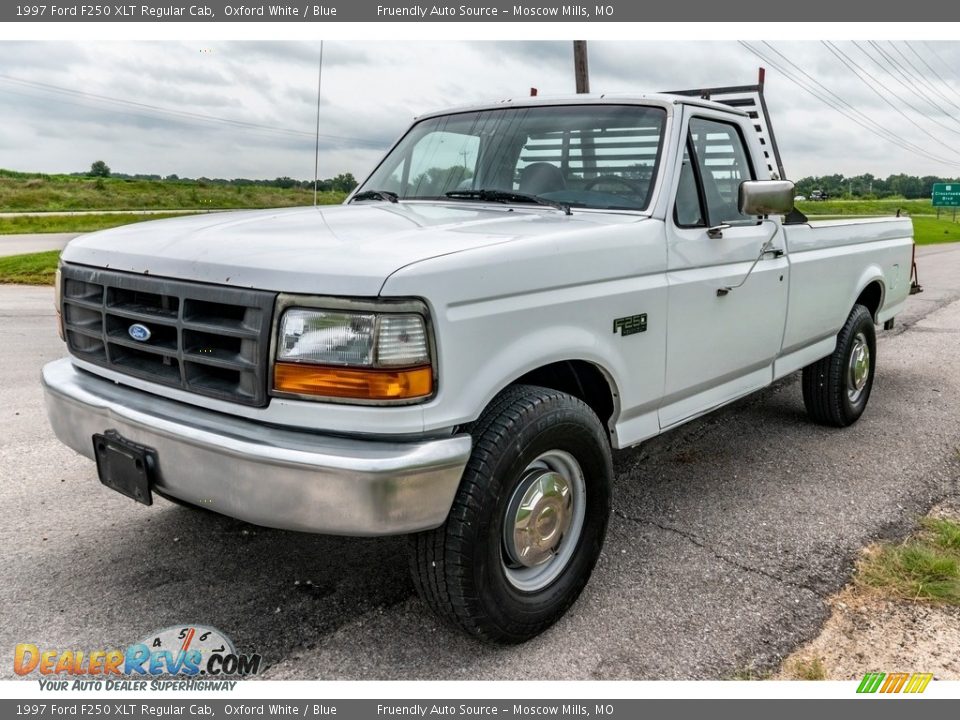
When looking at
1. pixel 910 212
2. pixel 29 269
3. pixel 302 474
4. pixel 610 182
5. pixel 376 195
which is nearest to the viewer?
pixel 302 474

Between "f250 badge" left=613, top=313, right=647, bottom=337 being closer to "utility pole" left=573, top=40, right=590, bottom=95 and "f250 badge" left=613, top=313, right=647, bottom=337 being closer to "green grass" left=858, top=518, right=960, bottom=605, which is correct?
"green grass" left=858, top=518, right=960, bottom=605

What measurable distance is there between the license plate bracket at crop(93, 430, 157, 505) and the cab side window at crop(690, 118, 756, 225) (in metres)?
2.70

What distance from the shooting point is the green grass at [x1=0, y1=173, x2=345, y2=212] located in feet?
127

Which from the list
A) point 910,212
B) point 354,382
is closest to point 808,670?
point 354,382

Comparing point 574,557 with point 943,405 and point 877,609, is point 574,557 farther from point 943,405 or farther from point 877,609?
point 943,405

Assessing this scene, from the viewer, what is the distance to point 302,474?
7.64ft

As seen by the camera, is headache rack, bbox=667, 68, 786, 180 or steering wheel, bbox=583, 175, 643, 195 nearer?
steering wheel, bbox=583, 175, 643, 195

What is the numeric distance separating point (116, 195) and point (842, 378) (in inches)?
1821

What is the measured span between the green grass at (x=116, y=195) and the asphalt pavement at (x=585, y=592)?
33.6 m

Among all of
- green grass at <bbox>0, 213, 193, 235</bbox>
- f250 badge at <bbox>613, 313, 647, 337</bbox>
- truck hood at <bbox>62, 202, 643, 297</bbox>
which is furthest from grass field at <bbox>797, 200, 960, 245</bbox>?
green grass at <bbox>0, 213, 193, 235</bbox>

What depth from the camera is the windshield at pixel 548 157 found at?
3.62 metres

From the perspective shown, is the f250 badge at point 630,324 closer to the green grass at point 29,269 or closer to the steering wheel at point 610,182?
the steering wheel at point 610,182

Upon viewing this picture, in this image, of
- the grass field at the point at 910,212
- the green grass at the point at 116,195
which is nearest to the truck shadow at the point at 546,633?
the grass field at the point at 910,212

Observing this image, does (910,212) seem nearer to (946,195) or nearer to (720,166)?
(946,195)
